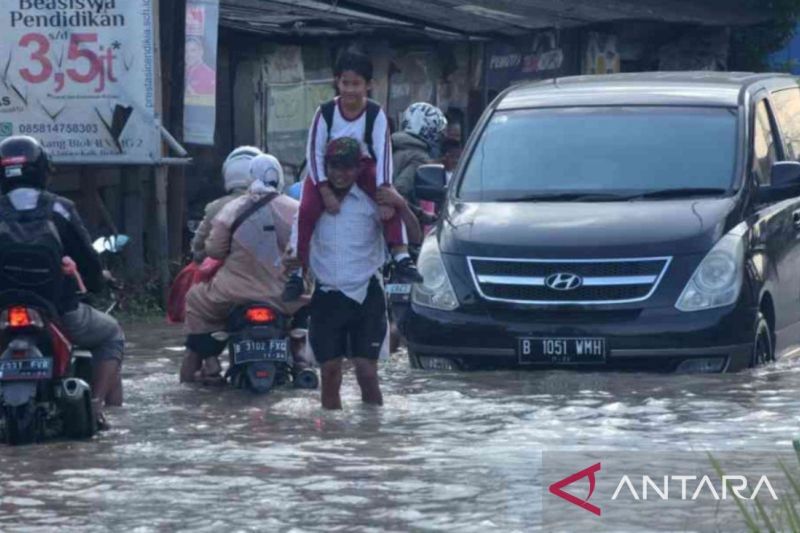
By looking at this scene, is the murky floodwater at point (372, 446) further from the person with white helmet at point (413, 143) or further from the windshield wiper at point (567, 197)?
the person with white helmet at point (413, 143)

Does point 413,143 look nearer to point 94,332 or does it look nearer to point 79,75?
point 79,75

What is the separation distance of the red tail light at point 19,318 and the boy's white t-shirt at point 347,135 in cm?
163

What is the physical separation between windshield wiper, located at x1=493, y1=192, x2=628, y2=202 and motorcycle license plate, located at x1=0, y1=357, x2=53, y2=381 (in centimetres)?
344

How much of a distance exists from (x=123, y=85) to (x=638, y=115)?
4.92 metres

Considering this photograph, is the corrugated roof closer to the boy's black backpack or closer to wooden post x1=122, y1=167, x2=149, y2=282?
wooden post x1=122, y1=167, x2=149, y2=282

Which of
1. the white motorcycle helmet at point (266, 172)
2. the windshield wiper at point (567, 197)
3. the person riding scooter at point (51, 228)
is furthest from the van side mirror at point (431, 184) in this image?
the person riding scooter at point (51, 228)

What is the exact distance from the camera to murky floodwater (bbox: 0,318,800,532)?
715cm

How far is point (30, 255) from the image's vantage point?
29.9 ft

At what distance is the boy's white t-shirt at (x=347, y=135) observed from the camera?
9773mm

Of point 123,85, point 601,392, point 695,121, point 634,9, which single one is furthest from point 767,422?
point 634,9

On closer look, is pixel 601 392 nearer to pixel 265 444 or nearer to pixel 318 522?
pixel 265 444

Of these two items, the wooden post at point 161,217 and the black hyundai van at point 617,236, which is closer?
the black hyundai van at point 617,236

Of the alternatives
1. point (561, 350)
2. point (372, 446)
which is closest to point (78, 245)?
point (372, 446)

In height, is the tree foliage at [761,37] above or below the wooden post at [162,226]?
above
